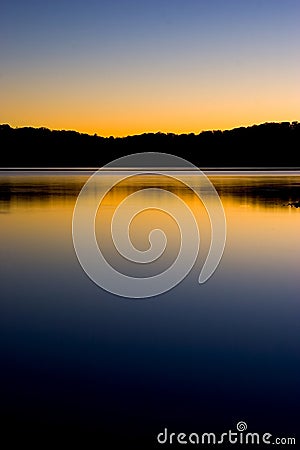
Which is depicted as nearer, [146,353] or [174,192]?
[146,353]

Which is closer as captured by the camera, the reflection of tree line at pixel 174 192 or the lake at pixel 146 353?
the lake at pixel 146 353

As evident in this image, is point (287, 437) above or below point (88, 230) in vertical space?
below

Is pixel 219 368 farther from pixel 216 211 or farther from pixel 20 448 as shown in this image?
pixel 216 211

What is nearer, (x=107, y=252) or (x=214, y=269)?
(x=214, y=269)

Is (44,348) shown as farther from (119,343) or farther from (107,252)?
(107,252)

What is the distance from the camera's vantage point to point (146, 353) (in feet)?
32.2

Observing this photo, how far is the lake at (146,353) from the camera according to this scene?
7.46 metres

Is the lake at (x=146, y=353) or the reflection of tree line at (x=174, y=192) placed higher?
the reflection of tree line at (x=174, y=192)

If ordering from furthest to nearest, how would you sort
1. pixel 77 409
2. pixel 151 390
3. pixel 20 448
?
pixel 151 390, pixel 77 409, pixel 20 448

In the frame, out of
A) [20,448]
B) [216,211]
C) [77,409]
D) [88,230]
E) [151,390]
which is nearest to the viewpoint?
[20,448]

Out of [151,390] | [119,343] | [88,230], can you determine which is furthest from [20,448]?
[88,230]

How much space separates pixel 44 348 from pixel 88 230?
1643 cm

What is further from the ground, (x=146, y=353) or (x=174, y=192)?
(x=174, y=192)

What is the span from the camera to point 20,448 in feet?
22.4
